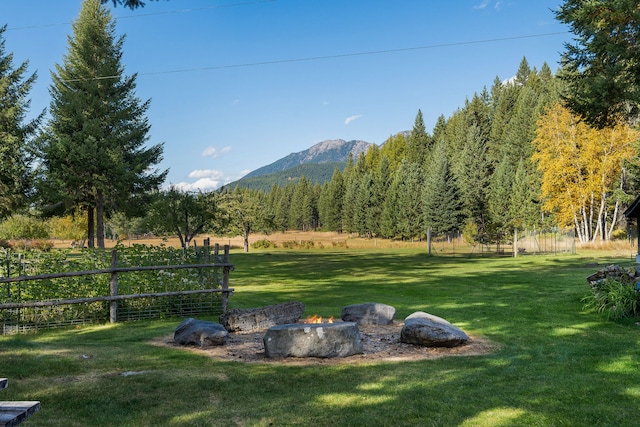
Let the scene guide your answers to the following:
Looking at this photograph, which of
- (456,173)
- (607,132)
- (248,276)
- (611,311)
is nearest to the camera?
(611,311)

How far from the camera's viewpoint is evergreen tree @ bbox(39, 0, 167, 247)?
3062 cm

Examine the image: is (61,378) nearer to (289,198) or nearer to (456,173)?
(456,173)

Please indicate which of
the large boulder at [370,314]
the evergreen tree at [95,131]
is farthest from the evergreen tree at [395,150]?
the large boulder at [370,314]

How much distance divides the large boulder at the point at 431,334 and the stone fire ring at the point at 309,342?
1298 millimetres

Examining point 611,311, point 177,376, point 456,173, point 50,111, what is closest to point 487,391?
point 177,376

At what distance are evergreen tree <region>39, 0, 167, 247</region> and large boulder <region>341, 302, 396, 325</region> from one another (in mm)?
24437

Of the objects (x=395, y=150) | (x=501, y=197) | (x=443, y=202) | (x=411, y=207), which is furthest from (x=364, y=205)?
(x=501, y=197)

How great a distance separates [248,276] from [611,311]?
17177mm

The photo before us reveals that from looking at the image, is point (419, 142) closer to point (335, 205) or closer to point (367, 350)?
point (335, 205)

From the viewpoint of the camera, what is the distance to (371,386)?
644cm

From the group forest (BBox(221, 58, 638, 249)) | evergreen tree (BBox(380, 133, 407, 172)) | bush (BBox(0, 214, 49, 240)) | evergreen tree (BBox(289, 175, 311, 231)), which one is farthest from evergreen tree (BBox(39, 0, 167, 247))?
evergreen tree (BBox(289, 175, 311, 231))

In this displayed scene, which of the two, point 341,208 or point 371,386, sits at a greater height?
point 341,208

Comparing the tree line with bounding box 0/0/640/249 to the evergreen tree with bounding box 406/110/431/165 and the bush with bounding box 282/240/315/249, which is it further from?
the evergreen tree with bounding box 406/110/431/165

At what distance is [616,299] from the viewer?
38.1ft
